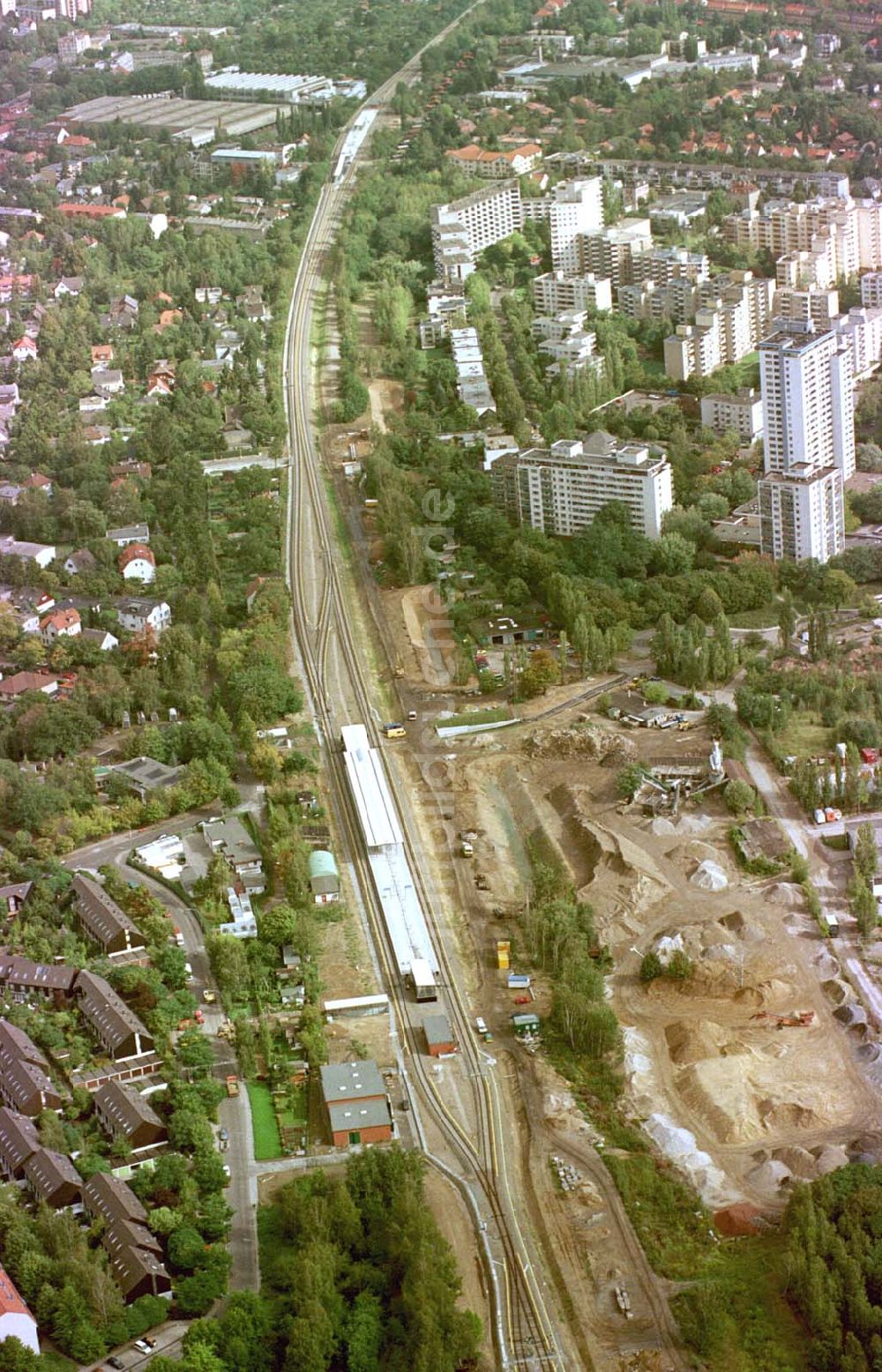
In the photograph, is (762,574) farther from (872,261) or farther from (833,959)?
(872,261)

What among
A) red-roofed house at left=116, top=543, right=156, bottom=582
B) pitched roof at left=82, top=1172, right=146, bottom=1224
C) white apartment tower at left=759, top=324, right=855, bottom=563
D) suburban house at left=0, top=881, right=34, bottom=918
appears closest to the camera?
pitched roof at left=82, top=1172, right=146, bottom=1224

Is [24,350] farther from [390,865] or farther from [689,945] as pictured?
[689,945]

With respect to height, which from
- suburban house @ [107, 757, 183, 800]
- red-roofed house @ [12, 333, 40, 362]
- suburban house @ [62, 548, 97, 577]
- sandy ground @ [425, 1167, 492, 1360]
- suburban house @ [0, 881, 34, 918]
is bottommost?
sandy ground @ [425, 1167, 492, 1360]

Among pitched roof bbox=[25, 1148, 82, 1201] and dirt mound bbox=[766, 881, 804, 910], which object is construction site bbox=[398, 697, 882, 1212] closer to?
dirt mound bbox=[766, 881, 804, 910]

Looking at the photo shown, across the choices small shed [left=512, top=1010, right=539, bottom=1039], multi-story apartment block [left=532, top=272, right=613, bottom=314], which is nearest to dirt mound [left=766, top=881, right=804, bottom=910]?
small shed [left=512, top=1010, right=539, bottom=1039]

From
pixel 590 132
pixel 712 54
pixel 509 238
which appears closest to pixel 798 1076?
pixel 509 238

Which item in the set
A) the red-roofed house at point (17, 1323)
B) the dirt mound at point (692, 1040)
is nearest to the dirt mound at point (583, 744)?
the dirt mound at point (692, 1040)

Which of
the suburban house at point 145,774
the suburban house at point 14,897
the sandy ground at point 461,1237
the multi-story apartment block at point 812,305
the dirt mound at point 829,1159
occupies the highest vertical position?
the multi-story apartment block at point 812,305

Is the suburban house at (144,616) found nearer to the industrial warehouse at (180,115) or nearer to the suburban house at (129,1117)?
the suburban house at (129,1117)
